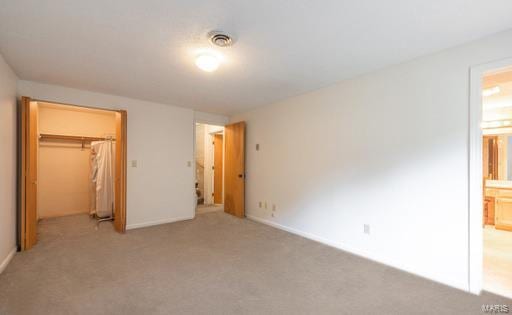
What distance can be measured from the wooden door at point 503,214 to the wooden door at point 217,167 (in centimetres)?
571

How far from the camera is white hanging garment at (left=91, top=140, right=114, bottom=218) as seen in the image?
A: 15.3 feet

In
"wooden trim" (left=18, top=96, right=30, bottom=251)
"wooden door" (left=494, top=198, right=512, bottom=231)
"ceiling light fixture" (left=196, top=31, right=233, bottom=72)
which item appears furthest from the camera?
"wooden door" (left=494, top=198, right=512, bottom=231)

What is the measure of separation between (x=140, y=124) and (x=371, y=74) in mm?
3828

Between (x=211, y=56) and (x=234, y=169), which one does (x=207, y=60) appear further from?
(x=234, y=169)

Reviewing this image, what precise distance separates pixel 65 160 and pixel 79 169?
12.5 inches

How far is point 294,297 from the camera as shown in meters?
2.09

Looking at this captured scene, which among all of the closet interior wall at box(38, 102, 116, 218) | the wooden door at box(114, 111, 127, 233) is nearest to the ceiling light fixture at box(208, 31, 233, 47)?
the wooden door at box(114, 111, 127, 233)

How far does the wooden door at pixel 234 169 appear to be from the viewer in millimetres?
4957

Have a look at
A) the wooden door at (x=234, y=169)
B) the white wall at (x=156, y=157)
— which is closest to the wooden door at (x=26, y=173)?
the white wall at (x=156, y=157)

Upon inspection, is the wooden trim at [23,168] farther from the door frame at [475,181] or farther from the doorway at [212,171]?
the door frame at [475,181]

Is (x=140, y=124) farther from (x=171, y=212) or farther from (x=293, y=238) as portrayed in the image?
(x=293, y=238)

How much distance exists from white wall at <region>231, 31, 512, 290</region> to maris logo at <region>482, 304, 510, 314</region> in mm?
260

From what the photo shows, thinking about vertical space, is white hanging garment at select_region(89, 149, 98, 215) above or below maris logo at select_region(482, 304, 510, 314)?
above

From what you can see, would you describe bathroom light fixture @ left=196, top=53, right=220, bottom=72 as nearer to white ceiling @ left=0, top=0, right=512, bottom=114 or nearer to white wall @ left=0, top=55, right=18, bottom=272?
white ceiling @ left=0, top=0, right=512, bottom=114
